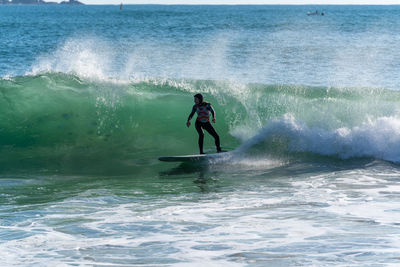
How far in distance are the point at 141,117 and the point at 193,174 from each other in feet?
13.8

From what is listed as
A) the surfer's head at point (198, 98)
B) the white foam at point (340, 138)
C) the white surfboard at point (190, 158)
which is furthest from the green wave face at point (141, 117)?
the surfer's head at point (198, 98)

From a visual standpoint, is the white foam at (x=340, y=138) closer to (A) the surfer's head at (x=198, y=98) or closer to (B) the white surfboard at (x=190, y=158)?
(B) the white surfboard at (x=190, y=158)

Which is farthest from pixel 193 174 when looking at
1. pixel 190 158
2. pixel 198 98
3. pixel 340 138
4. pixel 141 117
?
pixel 141 117

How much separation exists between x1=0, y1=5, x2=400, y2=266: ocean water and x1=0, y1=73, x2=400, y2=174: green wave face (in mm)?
44

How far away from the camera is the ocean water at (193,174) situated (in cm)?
542

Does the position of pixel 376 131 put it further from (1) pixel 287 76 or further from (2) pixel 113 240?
(1) pixel 287 76

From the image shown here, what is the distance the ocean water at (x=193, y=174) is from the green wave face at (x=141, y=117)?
0.14 ft

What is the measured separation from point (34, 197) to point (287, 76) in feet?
50.6

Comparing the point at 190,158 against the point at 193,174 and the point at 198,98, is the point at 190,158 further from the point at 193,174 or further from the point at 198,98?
the point at 198,98

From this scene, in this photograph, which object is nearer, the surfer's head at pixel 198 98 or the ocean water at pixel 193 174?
the ocean water at pixel 193 174

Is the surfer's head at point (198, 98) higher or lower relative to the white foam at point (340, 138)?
higher

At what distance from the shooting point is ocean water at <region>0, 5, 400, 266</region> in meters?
5.42

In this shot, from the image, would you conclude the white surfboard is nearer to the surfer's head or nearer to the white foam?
the surfer's head

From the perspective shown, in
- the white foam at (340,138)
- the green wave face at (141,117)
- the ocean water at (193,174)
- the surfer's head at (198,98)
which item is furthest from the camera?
the green wave face at (141,117)
